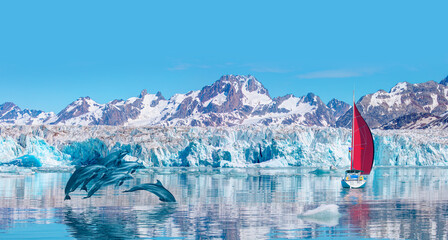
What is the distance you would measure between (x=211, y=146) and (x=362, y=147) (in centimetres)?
3122

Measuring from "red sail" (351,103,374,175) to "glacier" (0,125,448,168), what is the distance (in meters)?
26.7

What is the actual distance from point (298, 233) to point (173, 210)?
7.03m

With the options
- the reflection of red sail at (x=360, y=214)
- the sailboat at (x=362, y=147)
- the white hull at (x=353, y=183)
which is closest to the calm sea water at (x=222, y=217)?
the reflection of red sail at (x=360, y=214)

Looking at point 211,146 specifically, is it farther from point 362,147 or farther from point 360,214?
point 360,214

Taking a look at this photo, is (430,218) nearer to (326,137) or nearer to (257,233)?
(257,233)

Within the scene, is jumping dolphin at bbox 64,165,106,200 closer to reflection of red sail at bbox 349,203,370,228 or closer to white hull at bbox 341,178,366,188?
reflection of red sail at bbox 349,203,370,228

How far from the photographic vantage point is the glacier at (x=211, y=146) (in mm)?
64938

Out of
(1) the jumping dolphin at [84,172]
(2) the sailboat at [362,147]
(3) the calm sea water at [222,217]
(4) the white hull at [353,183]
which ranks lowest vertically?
(3) the calm sea water at [222,217]

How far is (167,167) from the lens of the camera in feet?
224

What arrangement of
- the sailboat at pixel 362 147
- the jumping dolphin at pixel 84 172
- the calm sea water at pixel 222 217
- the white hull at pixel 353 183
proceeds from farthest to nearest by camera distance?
the sailboat at pixel 362 147
the white hull at pixel 353 183
the jumping dolphin at pixel 84 172
the calm sea water at pixel 222 217

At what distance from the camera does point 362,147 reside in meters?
39.6

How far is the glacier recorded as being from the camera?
6494 cm

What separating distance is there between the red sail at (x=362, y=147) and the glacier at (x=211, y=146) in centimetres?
2674

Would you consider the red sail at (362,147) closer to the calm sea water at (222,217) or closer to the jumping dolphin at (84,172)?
the calm sea water at (222,217)
